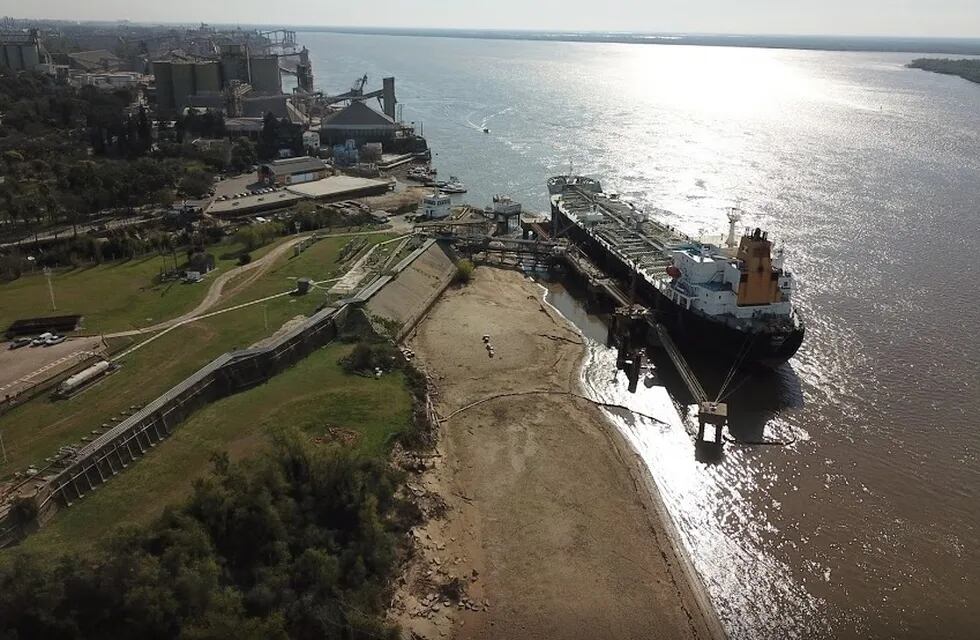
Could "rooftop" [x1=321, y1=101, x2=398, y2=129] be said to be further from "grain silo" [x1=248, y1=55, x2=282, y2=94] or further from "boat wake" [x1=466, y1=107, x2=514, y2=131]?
"grain silo" [x1=248, y1=55, x2=282, y2=94]

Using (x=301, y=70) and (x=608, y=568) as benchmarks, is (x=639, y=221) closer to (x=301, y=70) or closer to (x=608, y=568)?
(x=608, y=568)

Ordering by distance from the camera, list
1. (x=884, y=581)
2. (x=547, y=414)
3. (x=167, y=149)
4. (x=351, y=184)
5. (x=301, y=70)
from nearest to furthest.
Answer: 1. (x=884, y=581)
2. (x=547, y=414)
3. (x=351, y=184)
4. (x=167, y=149)
5. (x=301, y=70)

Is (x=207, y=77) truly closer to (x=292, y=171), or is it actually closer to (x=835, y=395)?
(x=292, y=171)

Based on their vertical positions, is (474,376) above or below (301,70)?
below

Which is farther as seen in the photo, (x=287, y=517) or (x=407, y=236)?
(x=407, y=236)

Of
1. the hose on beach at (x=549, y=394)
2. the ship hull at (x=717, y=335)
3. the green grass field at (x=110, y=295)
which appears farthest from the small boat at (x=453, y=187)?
the hose on beach at (x=549, y=394)

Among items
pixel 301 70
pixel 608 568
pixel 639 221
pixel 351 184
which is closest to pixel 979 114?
pixel 639 221

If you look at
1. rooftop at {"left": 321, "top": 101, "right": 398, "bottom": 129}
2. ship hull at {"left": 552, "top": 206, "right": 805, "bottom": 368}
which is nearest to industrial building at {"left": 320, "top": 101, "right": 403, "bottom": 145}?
rooftop at {"left": 321, "top": 101, "right": 398, "bottom": 129}
